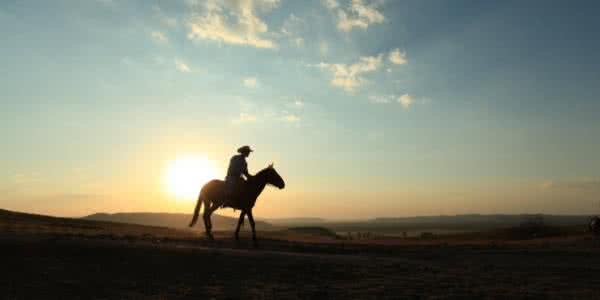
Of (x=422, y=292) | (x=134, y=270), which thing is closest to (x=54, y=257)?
(x=134, y=270)

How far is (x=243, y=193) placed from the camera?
1733 centimetres

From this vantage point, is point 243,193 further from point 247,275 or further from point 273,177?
point 247,275

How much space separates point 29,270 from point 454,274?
27.3 ft

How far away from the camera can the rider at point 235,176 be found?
1727cm

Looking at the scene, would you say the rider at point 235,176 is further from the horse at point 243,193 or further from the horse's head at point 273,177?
the horse's head at point 273,177

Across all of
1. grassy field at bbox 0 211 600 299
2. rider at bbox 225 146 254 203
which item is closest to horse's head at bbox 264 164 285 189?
rider at bbox 225 146 254 203

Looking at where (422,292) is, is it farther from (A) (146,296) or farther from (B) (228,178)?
(B) (228,178)

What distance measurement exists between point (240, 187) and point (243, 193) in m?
0.25

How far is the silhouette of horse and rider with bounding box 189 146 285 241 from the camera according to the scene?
17295mm

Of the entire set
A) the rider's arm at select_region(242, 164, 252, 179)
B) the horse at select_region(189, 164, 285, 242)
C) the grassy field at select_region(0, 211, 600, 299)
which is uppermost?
the rider's arm at select_region(242, 164, 252, 179)

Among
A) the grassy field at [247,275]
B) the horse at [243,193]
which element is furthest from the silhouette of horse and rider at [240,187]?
the grassy field at [247,275]

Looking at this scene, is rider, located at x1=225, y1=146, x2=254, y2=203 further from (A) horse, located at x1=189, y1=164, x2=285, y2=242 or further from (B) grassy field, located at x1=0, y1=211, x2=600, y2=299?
(B) grassy field, located at x1=0, y1=211, x2=600, y2=299

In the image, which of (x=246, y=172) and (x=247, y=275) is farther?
(x=246, y=172)

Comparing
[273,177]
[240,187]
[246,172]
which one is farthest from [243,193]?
[273,177]
